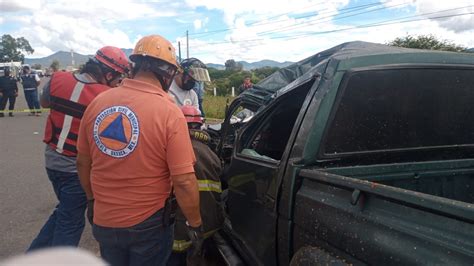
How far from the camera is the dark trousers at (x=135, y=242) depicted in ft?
7.55

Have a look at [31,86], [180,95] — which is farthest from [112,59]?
[31,86]

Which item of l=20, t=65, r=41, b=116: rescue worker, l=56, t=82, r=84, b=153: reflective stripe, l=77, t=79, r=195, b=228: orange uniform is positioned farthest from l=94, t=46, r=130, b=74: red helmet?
l=20, t=65, r=41, b=116: rescue worker

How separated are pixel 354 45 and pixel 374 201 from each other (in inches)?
69.2

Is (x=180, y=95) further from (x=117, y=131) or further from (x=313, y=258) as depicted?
(x=313, y=258)

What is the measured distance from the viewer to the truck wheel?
1773mm

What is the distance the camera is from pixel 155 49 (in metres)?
2.36

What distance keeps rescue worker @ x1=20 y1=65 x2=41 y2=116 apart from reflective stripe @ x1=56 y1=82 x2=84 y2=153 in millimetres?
13396

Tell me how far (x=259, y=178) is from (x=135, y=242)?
2.68 feet

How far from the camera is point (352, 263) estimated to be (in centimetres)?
171

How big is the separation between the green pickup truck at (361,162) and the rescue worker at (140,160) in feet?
1.65

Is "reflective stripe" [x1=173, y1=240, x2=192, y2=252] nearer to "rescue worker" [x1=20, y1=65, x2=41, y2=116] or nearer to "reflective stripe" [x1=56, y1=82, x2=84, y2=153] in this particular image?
"reflective stripe" [x1=56, y1=82, x2=84, y2=153]

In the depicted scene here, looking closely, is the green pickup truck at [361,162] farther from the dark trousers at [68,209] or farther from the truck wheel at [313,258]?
the dark trousers at [68,209]

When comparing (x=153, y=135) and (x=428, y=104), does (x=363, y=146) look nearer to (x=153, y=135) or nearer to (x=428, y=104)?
(x=428, y=104)

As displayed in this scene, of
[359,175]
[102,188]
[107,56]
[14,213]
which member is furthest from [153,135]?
[14,213]
